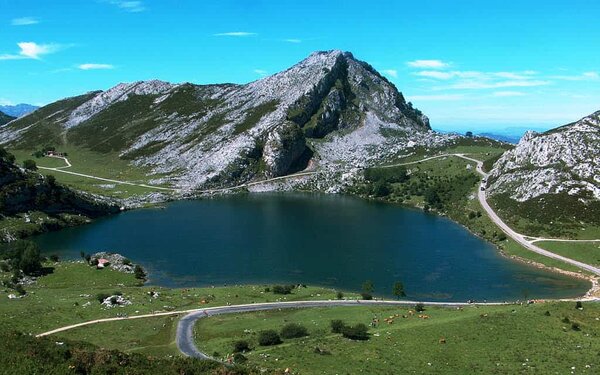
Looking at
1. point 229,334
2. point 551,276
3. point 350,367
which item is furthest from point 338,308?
point 551,276

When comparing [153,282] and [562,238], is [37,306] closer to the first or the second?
[153,282]

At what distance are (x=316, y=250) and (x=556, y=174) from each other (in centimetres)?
8480

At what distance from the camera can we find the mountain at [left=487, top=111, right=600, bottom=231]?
140 metres

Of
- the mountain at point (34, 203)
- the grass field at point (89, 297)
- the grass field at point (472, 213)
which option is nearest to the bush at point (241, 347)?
the grass field at point (89, 297)

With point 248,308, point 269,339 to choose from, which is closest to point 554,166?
point 248,308

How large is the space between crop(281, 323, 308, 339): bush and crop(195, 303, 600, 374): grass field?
2.47 feet

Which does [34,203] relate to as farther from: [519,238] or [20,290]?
[519,238]

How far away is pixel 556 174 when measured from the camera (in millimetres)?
153500

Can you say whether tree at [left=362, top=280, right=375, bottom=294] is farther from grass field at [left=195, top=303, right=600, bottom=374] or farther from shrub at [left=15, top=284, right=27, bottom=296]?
shrub at [left=15, top=284, right=27, bottom=296]

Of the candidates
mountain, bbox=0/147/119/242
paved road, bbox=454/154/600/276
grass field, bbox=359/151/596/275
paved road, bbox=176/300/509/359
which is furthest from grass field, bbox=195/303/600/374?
mountain, bbox=0/147/119/242

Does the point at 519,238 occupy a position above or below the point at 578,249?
above

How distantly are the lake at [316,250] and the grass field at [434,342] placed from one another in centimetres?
2369

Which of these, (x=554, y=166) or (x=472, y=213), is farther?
(x=554, y=166)

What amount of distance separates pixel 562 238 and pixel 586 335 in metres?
74.9
